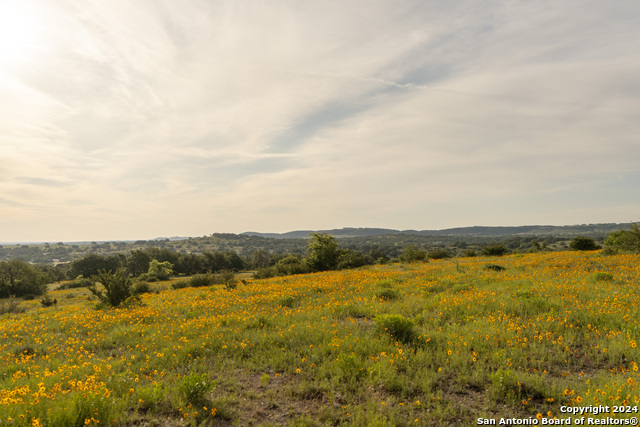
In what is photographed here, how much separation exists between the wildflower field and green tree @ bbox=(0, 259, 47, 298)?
1275 inches

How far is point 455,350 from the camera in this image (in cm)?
675

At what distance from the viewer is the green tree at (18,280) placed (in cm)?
3394

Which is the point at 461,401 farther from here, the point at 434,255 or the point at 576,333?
the point at 434,255

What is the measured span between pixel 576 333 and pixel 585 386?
261cm

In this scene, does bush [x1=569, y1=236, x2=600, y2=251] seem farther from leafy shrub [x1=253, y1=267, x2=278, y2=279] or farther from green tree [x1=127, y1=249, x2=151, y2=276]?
green tree [x1=127, y1=249, x2=151, y2=276]

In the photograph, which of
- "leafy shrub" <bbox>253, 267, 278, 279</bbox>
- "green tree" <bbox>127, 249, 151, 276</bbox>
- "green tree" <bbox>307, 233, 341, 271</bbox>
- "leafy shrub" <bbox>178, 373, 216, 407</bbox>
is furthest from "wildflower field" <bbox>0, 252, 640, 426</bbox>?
"green tree" <bbox>127, 249, 151, 276</bbox>

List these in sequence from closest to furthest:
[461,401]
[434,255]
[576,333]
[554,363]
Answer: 1. [461,401]
2. [554,363]
3. [576,333]
4. [434,255]

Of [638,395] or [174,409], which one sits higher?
[638,395]

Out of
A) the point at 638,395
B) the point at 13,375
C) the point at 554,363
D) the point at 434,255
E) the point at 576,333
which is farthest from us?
the point at 434,255

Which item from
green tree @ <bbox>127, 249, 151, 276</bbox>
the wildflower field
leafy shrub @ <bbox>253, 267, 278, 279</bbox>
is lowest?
green tree @ <bbox>127, 249, 151, 276</bbox>

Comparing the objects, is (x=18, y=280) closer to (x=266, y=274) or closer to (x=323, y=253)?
(x=266, y=274)

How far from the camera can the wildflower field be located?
4.89 metres

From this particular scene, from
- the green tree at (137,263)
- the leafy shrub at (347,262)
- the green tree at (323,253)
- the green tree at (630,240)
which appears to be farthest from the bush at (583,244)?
the green tree at (137,263)

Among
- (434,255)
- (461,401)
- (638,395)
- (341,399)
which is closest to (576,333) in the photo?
(638,395)
